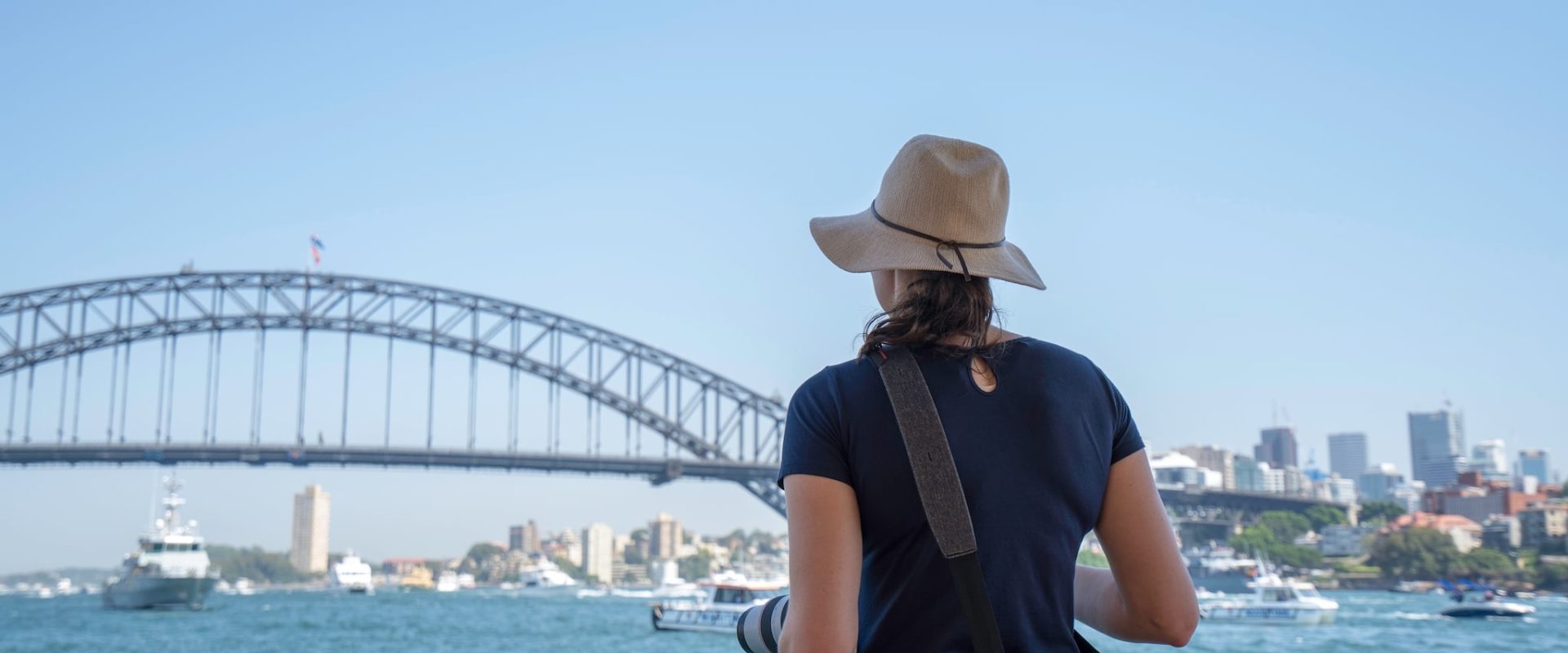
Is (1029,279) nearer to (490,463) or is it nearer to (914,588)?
(914,588)

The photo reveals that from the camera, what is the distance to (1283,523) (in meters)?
87.8

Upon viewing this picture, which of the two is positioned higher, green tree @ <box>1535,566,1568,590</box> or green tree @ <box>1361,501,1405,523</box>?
green tree @ <box>1361,501,1405,523</box>

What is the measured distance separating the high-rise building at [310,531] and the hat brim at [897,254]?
149299mm

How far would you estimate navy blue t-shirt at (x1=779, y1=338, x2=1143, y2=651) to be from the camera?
1280 millimetres

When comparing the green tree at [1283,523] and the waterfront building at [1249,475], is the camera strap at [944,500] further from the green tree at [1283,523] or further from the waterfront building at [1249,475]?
the waterfront building at [1249,475]

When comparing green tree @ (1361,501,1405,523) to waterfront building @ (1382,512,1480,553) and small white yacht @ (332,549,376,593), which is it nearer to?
waterfront building @ (1382,512,1480,553)

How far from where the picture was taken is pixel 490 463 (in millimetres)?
50062

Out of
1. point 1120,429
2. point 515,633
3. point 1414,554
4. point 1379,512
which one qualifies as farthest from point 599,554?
point 1120,429

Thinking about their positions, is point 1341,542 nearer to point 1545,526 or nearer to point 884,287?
point 1545,526

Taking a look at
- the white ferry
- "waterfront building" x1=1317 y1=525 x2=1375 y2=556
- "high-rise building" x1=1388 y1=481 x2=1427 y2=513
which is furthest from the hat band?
"high-rise building" x1=1388 y1=481 x2=1427 y2=513

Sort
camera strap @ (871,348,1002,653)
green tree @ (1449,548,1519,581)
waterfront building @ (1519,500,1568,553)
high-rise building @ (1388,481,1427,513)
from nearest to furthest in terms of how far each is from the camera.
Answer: camera strap @ (871,348,1002,653) < green tree @ (1449,548,1519,581) < waterfront building @ (1519,500,1568,553) < high-rise building @ (1388,481,1427,513)

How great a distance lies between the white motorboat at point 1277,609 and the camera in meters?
42.2

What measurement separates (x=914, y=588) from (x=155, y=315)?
5620cm

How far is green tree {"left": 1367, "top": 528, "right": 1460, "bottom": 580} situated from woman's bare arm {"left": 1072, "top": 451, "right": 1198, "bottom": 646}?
273 feet
